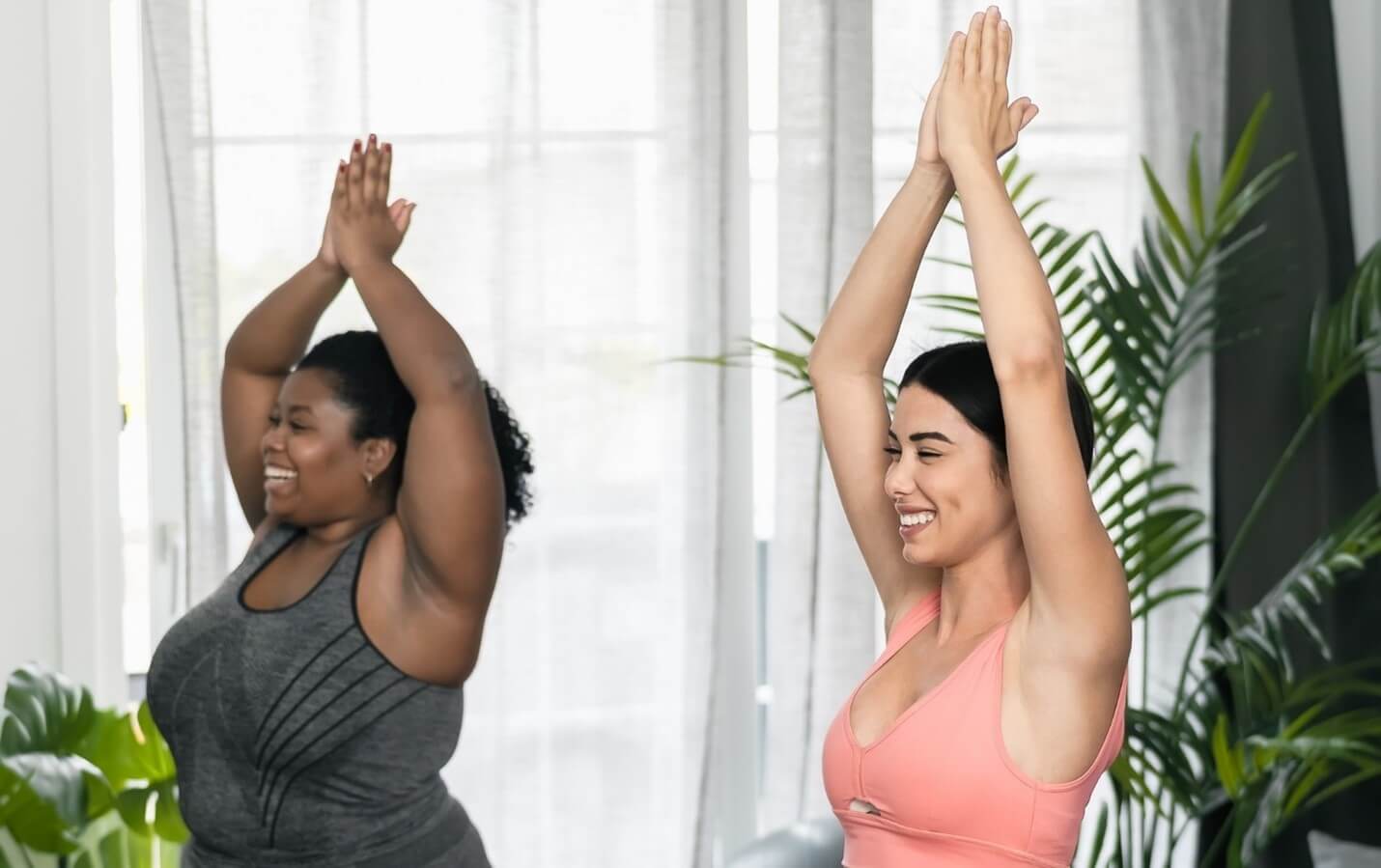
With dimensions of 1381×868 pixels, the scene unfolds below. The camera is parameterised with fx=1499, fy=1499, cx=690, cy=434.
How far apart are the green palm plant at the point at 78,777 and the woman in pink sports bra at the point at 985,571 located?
107 cm

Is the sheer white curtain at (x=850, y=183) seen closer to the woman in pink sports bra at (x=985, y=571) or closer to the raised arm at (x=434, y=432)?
the raised arm at (x=434, y=432)

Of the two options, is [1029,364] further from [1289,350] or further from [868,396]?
[1289,350]

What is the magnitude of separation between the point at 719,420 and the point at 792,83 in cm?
63

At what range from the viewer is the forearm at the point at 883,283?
1.44 m

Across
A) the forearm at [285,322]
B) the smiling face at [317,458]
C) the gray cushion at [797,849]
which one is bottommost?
the gray cushion at [797,849]

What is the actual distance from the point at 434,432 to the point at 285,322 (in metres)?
0.39

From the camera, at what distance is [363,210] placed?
69.4 inches

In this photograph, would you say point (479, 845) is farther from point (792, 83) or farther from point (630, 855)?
point (792, 83)

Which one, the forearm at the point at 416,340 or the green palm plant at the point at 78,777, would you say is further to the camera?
the green palm plant at the point at 78,777

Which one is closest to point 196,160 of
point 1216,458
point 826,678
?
point 826,678

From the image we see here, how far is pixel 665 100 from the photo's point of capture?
2.67 meters

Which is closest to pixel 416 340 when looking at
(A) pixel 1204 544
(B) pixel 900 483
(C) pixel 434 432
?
(C) pixel 434 432

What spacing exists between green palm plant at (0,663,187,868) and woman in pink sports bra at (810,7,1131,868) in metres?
1.07

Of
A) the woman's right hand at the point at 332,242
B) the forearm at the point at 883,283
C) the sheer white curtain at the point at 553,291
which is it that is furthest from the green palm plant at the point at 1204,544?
the forearm at the point at 883,283
